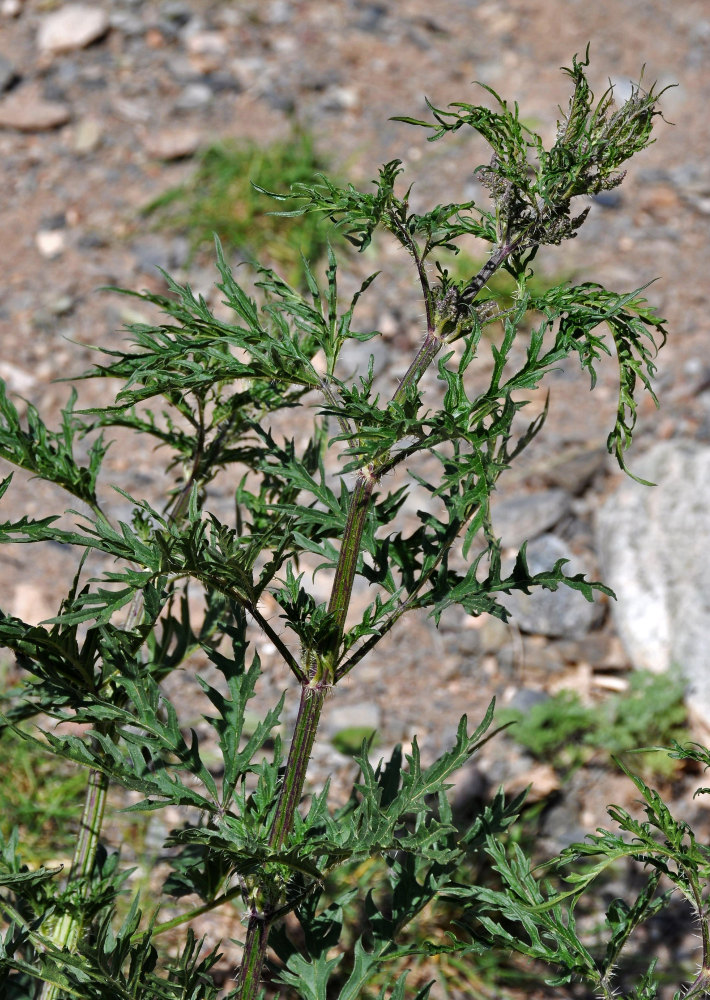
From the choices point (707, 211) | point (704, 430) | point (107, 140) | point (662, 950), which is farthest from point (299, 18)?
point (662, 950)

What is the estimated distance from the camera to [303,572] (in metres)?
1.52

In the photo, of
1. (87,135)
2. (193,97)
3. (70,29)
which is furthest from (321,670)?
(70,29)

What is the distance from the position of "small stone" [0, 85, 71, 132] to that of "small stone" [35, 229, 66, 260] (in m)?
0.70

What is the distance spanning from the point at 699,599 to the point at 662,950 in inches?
45.6

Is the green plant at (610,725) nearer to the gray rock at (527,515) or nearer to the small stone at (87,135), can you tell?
the gray rock at (527,515)

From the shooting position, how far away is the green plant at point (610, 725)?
321 cm

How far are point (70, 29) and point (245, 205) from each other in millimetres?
1588

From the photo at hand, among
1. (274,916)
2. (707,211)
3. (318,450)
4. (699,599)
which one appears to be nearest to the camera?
(274,916)

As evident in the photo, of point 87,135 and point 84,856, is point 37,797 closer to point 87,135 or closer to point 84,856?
point 84,856

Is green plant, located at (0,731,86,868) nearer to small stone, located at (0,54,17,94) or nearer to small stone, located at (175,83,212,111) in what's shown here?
small stone, located at (175,83,212,111)

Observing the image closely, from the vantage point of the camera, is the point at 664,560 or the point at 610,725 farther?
the point at 664,560

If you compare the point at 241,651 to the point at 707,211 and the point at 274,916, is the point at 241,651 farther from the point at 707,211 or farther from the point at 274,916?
the point at 707,211

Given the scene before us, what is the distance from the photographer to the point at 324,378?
1505mm

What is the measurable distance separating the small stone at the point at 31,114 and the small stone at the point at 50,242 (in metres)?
0.70
